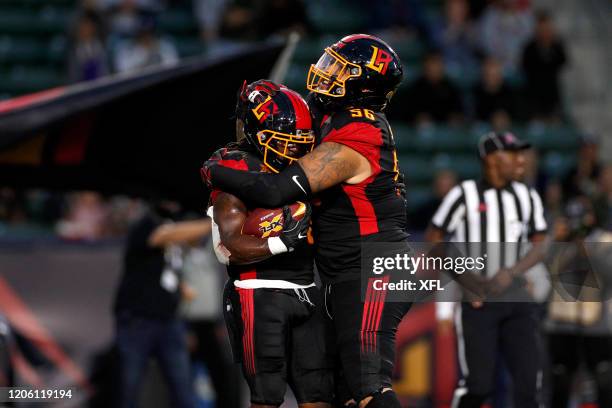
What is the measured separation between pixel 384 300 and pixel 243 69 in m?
2.76

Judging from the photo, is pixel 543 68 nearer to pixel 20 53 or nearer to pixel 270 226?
pixel 20 53

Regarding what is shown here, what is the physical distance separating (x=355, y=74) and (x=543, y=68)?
7.44 metres

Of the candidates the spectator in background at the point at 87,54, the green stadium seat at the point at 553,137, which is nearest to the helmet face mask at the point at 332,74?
the spectator in background at the point at 87,54

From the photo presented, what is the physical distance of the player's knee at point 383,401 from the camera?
505 cm

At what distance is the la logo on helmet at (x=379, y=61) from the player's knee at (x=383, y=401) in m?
1.43

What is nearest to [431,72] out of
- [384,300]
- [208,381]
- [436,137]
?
[436,137]

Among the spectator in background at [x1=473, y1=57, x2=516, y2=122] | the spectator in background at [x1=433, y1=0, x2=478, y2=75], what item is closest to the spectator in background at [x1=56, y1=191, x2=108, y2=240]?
the spectator in background at [x1=473, y1=57, x2=516, y2=122]

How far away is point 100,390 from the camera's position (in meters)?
8.76

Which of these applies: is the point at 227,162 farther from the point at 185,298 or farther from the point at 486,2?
the point at 486,2

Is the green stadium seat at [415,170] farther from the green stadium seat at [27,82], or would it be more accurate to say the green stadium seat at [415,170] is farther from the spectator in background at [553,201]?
the green stadium seat at [27,82]

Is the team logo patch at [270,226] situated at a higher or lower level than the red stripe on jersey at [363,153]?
lower

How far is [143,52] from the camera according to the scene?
11.5 m

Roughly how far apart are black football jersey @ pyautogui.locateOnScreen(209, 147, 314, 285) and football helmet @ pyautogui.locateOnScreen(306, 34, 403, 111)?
452mm

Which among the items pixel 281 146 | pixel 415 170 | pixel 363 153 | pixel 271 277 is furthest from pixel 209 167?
pixel 415 170
